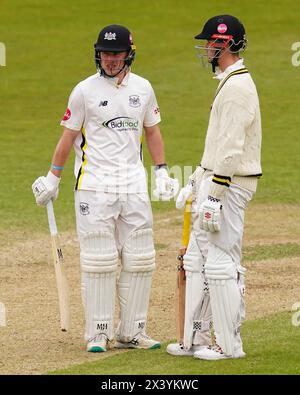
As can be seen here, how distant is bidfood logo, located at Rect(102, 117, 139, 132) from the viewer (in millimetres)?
8867

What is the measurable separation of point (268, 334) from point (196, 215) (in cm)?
117

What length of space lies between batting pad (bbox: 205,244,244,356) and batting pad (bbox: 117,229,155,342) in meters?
0.73

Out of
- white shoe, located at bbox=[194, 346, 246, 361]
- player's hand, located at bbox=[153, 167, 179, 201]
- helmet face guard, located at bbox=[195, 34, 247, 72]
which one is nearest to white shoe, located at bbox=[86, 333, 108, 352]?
white shoe, located at bbox=[194, 346, 246, 361]

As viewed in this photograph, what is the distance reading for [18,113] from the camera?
859 inches

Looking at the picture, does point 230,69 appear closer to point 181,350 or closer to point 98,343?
point 181,350

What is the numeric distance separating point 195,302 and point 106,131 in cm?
132

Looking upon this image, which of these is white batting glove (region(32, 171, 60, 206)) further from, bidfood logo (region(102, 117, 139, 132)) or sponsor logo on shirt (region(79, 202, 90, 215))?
bidfood logo (region(102, 117, 139, 132))

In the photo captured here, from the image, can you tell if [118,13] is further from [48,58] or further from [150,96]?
[150,96]

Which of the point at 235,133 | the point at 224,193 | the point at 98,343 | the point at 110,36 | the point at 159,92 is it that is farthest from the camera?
the point at 159,92

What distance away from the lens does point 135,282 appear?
9.02 m

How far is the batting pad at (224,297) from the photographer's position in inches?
326

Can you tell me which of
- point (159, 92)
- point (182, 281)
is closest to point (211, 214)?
point (182, 281)

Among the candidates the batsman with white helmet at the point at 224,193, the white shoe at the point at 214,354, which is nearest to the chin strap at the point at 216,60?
the batsman with white helmet at the point at 224,193

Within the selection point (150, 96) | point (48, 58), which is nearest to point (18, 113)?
point (48, 58)
